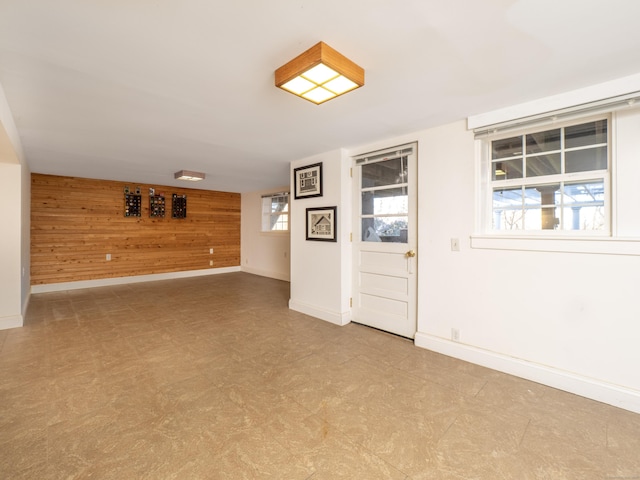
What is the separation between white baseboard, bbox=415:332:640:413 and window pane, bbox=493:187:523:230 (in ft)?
3.85

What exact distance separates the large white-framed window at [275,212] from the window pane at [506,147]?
16.1 feet

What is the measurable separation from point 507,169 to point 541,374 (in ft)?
5.79

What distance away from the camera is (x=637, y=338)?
1996 millimetres

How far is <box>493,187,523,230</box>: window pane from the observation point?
2533 millimetres

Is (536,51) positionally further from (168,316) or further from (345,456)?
(168,316)

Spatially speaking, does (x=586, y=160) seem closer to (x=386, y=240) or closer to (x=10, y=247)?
(x=386, y=240)

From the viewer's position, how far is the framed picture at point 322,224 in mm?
3764

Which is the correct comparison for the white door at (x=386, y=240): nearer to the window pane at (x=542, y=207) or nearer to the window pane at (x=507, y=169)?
the window pane at (x=507, y=169)

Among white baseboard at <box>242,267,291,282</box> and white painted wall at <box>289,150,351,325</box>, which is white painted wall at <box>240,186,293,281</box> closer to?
white baseboard at <box>242,267,291,282</box>

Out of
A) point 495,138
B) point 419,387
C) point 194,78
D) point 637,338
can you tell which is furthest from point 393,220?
point 194,78

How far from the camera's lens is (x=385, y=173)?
3.46m

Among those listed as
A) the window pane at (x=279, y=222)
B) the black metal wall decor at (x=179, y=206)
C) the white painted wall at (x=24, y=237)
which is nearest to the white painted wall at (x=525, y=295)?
the window pane at (x=279, y=222)

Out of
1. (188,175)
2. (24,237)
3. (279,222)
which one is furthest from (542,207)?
(24,237)

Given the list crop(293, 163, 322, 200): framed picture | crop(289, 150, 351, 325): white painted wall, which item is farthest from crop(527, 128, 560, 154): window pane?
crop(293, 163, 322, 200): framed picture
